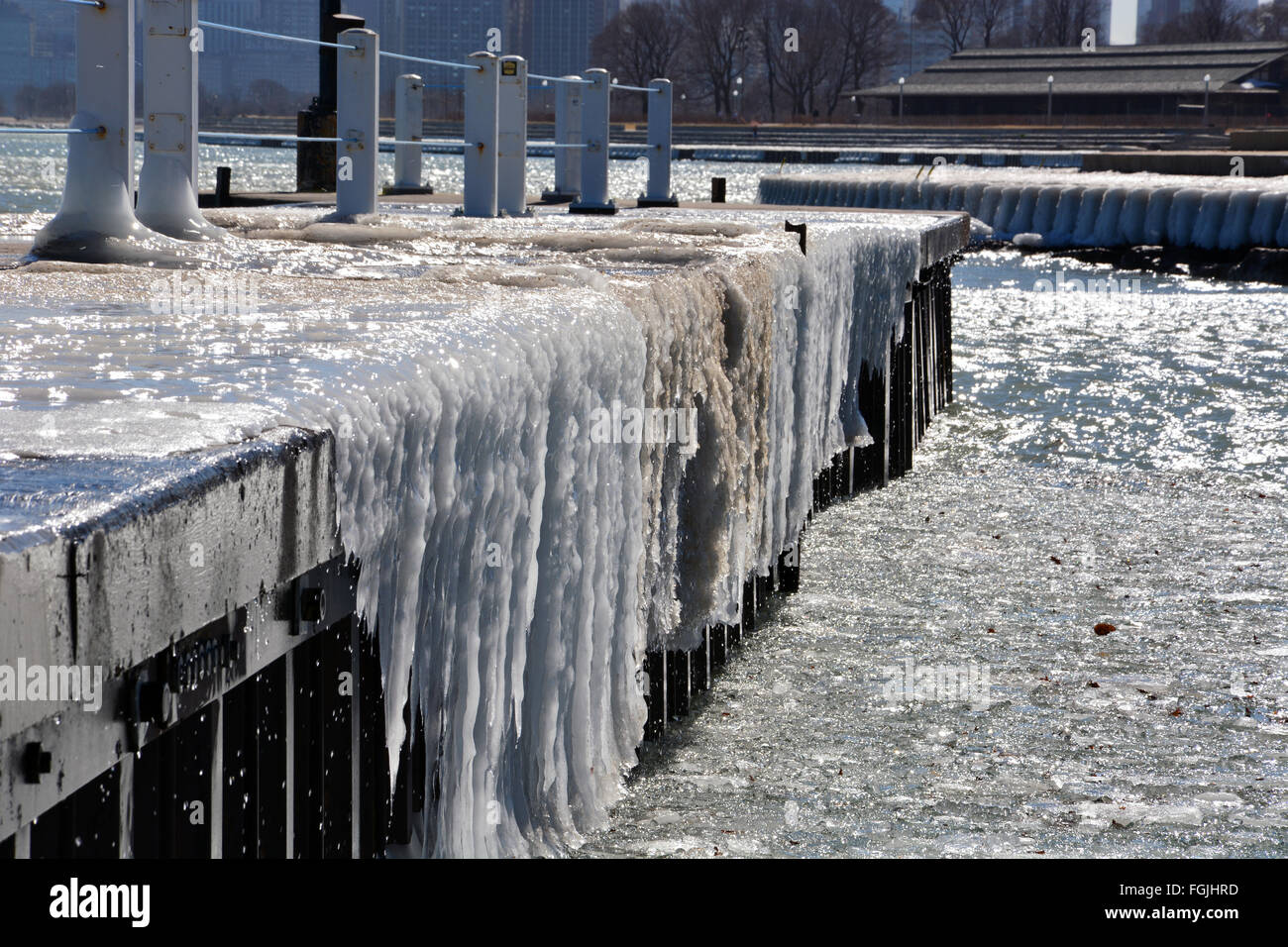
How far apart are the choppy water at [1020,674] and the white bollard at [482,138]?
11.1ft

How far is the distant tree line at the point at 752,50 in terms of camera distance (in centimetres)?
12231

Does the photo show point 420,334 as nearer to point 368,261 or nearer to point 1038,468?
point 368,261

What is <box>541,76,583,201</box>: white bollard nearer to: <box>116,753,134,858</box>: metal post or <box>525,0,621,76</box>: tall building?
<box>116,753,134,858</box>: metal post

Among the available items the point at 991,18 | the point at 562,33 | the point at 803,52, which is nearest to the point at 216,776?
the point at 562,33

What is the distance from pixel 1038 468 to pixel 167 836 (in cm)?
1010

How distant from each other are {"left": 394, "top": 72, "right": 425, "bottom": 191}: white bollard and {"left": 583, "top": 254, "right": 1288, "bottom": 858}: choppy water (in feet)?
19.4

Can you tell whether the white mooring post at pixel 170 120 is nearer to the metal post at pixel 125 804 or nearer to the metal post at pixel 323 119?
the metal post at pixel 125 804

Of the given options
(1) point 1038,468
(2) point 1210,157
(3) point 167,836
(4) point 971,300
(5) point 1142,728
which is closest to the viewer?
(3) point 167,836

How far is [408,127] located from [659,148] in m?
2.70

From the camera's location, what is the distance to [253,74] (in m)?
10.9

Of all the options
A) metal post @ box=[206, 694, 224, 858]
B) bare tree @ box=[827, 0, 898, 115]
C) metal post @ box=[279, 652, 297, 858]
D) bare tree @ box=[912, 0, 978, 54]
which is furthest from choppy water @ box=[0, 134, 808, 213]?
metal post @ box=[206, 694, 224, 858]

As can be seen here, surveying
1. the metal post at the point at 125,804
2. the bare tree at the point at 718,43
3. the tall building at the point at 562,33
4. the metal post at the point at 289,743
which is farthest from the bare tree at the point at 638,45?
the metal post at the point at 125,804
